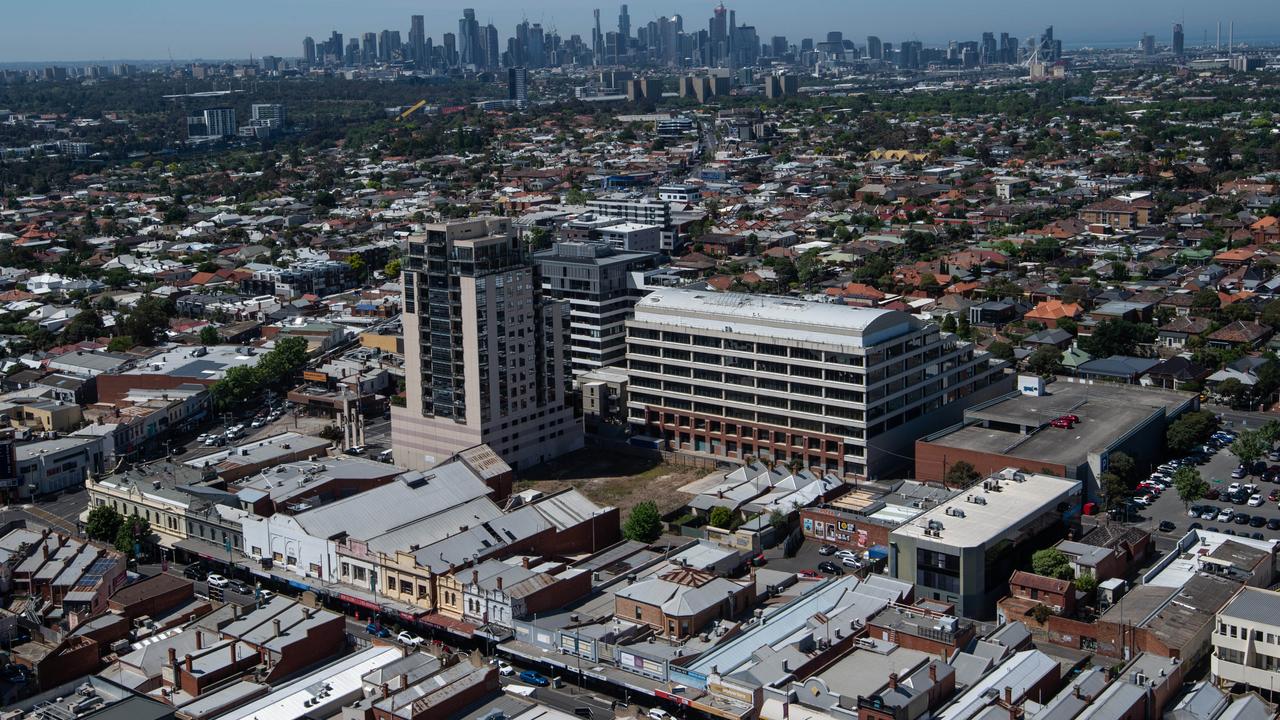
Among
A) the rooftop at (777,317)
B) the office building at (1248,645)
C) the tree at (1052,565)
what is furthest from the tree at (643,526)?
the office building at (1248,645)

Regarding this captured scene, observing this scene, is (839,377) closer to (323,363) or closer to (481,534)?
(481,534)

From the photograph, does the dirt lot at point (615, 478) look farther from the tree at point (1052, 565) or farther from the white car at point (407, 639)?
the tree at point (1052, 565)

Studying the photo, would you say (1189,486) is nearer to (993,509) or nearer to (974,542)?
(993,509)

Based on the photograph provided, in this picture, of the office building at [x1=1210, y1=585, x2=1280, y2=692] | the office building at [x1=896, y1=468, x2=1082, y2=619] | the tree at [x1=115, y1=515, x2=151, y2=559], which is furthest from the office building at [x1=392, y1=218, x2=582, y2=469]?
the office building at [x1=1210, y1=585, x2=1280, y2=692]

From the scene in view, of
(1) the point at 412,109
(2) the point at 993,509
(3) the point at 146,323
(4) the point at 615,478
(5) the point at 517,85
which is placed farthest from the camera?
(5) the point at 517,85

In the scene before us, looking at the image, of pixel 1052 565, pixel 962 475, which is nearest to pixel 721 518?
pixel 962 475

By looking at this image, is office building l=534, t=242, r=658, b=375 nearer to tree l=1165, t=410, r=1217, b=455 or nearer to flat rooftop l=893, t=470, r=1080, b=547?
flat rooftop l=893, t=470, r=1080, b=547

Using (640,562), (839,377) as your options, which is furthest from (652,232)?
(640,562)
